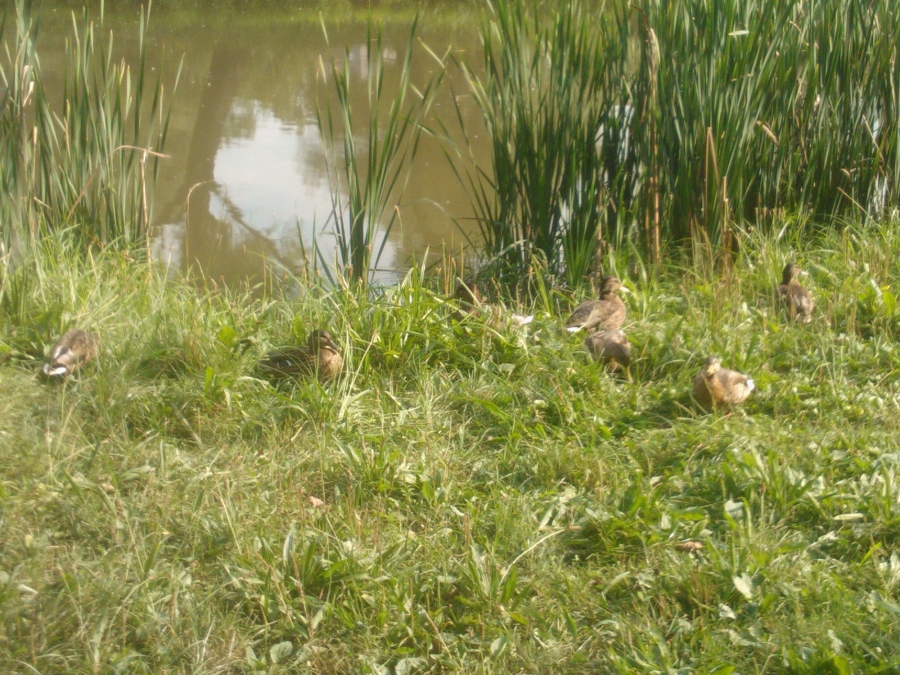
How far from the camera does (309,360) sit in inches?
142

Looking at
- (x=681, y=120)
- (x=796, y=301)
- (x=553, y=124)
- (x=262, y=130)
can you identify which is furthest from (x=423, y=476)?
(x=262, y=130)

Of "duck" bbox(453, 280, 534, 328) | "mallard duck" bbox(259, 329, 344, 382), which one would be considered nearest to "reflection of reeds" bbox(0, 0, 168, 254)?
"mallard duck" bbox(259, 329, 344, 382)

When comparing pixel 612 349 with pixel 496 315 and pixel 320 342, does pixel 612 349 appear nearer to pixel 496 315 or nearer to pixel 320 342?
pixel 496 315

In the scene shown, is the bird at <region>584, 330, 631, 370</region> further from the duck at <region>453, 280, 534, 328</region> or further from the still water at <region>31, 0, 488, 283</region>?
the still water at <region>31, 0, 488, 283</region>

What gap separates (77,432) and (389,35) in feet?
→ 48.7

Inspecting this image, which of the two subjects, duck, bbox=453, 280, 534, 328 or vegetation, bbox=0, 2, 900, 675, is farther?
duck, bbox=453, 280, 534, 328

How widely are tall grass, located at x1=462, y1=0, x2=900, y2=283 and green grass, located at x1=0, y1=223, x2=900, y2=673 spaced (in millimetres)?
773

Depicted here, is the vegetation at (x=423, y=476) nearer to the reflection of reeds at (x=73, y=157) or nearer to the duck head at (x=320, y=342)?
the reflection of reeds at (x=73, y=157)

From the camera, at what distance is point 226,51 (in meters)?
14.7

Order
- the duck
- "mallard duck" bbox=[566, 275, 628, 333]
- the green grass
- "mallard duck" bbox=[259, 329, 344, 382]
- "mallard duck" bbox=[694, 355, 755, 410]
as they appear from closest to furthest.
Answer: the green grass → "mallard duck" bbox=[694, 355, 755, 410] → "mallard duck" bbox=[259, 329, 344, 382] → the duck → "mallard duck" bbox=[566, 275, 628, 333]

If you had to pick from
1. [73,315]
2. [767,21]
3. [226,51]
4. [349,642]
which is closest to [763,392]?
[349,642]

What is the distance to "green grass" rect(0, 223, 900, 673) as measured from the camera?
231cm

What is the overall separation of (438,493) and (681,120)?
103 inches

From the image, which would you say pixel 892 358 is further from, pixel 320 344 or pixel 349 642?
pixel 349 642
